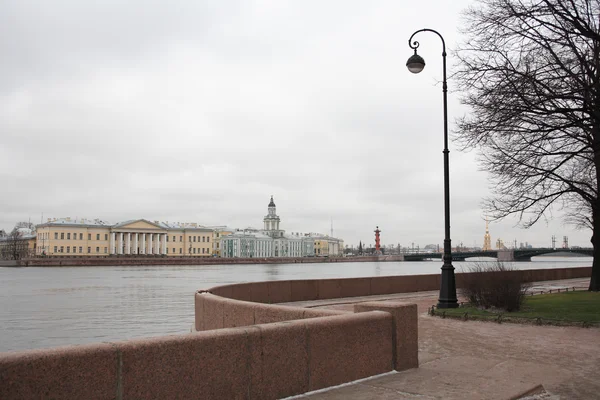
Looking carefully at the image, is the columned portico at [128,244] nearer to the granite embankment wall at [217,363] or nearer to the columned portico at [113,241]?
the columned portico at [113,241]

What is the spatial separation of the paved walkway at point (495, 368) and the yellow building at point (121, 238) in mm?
148421

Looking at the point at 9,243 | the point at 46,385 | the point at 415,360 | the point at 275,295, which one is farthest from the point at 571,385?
the point at 9,243

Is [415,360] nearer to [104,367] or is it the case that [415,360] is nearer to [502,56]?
[104,367]

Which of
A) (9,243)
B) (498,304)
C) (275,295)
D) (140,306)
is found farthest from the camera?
(9,243)

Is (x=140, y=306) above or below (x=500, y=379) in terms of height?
below

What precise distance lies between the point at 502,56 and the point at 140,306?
857 inches

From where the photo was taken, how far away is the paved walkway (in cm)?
560

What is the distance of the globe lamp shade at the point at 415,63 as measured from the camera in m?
14.2

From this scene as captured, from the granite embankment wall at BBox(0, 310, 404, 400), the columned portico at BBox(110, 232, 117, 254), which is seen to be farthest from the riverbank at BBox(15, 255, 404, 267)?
the granite embankment wall at BBox(0, 310, 404, 400)

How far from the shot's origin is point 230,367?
4922 millimetres

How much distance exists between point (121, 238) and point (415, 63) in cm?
15732

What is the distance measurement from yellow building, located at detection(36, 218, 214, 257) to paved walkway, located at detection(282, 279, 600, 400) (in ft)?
487

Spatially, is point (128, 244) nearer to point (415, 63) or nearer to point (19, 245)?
point (19, 245)

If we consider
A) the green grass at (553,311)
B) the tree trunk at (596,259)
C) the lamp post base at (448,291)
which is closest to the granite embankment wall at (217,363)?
the green grass at (553,311)
